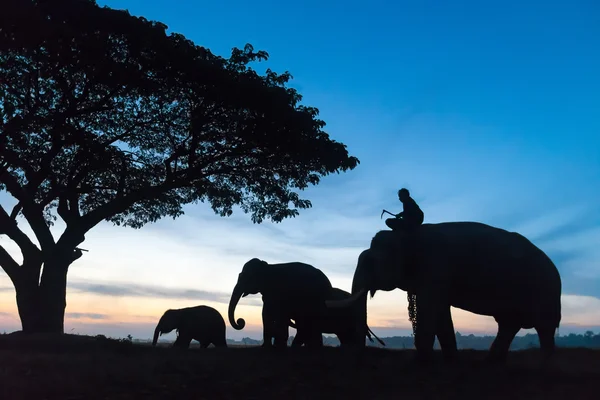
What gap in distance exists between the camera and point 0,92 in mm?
15109

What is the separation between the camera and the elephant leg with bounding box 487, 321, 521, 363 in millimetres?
12336

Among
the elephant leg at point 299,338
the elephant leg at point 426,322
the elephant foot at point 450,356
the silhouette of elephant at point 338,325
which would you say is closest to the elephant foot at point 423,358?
the elephant leg at point 426,322

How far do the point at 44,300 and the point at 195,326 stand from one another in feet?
17.3

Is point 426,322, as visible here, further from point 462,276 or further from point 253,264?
point 253,264

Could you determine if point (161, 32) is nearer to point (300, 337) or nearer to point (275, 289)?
point (275, 289)

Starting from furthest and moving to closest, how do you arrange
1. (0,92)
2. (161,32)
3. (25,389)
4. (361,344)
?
(161,32) → (0,92) → (361,344) → (25,389)

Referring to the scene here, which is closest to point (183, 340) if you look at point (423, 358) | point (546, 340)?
point (423, 358)

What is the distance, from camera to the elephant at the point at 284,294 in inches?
612

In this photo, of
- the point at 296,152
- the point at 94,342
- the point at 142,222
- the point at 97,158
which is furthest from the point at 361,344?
the point at 142,222

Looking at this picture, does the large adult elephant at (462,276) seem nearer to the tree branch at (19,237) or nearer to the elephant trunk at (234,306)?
the elephant trunk at (234,306)

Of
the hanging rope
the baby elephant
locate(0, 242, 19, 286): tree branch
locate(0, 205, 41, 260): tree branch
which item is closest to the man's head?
the hanging rope

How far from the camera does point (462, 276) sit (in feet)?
38.3

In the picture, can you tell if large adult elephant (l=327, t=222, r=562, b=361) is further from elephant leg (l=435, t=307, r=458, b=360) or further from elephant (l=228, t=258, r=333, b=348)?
elephant (l=228, t=258, r=333, b=348)

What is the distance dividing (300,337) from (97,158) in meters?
8.66
